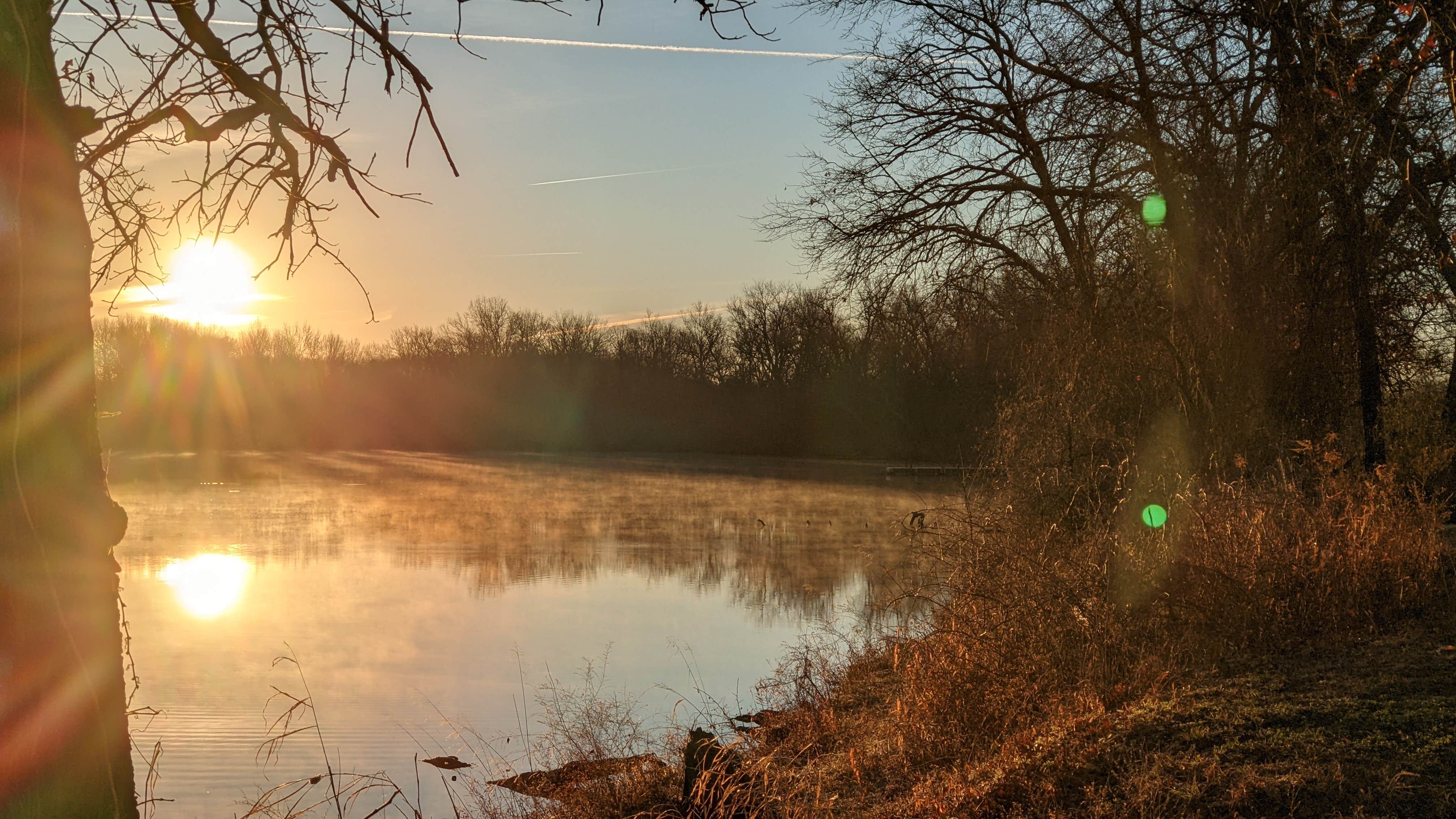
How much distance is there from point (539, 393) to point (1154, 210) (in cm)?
5932

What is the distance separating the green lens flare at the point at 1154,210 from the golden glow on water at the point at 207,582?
1332 centimetres

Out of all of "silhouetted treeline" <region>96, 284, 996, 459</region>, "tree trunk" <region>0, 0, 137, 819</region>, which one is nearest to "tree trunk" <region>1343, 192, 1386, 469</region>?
"tree trunk" <region>0, 0, 137, 819</region>

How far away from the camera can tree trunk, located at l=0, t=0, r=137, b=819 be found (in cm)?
215

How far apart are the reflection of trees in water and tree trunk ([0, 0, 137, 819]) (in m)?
7.71

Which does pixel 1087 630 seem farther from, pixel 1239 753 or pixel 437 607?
pixel 437 607

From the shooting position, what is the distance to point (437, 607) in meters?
15.6

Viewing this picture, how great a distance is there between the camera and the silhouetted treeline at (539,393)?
5697 centimetres

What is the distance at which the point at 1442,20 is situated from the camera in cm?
553

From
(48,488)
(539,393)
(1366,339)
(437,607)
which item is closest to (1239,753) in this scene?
(48,488)

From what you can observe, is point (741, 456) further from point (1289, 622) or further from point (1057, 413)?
point (1289, 622)

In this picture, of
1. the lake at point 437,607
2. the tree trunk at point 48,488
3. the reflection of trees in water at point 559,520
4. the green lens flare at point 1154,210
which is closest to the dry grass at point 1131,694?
the lake at point 437,607

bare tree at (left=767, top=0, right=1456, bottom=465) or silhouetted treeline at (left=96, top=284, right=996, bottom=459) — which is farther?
silhouetted treeline at (left=96, top=284, right=996, bottom=459)

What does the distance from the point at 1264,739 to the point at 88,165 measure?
208 inches

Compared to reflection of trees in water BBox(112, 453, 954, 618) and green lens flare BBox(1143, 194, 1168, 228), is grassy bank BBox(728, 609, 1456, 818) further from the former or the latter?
green lens flare BBox(1143, 194, 1168, 228)
